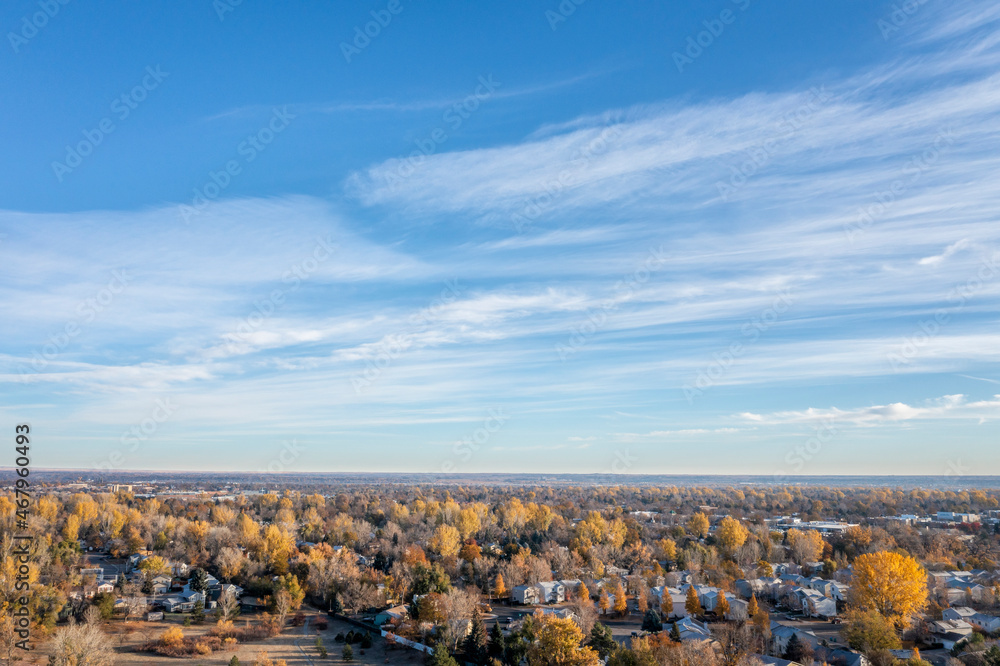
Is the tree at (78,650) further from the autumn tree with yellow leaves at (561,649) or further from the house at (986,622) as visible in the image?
the house at (986,622)

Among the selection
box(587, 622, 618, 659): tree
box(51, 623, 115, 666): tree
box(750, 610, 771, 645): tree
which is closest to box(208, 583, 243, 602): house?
box(51, 623, 115, 666): tree

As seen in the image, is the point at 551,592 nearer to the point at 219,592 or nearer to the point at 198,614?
the point at 198,614

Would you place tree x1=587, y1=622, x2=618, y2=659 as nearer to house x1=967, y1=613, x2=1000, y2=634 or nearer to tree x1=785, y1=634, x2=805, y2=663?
tree x1=785, y1=634, x2=805, y2=663

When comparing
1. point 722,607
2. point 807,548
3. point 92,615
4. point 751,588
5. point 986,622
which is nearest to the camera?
point 92,615

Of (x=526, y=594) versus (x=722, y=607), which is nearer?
(x=722, y=607)

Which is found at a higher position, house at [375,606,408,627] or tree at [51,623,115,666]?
tree at [51,623,115,666]

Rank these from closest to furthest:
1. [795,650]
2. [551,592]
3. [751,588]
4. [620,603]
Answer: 1. [795,650]
2. [620,603]
3. [551,592]
4. [751,588]

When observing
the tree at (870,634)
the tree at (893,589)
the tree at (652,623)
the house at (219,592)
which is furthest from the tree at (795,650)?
the house at (219,592)

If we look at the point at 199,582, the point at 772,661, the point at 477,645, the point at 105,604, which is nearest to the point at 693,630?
the point at 772,661

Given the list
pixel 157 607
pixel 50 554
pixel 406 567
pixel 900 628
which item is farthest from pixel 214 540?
pixel 900 628
